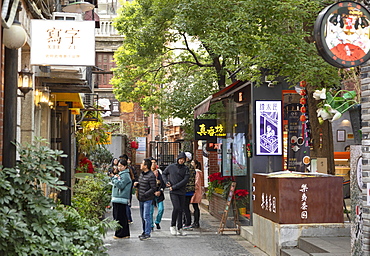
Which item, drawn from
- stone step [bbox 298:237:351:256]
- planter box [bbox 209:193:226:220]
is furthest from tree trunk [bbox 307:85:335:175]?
stone step [bbox 298:237:351:256]

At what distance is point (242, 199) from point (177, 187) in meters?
2.09

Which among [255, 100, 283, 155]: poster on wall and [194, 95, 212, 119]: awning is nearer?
[255, 100, 283, 155]: poster on wall

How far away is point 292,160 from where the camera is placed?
17.4m

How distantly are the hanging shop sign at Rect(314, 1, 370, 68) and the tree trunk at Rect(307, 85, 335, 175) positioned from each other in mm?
7082

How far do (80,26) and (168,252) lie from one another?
199 inches

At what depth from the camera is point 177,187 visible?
14.3m

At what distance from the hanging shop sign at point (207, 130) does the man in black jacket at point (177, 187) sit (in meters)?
7.01

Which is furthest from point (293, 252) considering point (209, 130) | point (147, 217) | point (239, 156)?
point (209, 130)

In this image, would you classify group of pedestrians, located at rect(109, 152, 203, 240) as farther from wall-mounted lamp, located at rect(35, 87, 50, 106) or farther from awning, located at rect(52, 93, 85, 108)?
awning, located at rect(52, 93, 85, 108)

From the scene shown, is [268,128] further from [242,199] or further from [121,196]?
[121,196]

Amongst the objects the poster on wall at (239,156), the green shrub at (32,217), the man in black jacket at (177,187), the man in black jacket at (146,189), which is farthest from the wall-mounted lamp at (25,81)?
the poster on wall at (239,156)

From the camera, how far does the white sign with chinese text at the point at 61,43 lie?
28.3ft

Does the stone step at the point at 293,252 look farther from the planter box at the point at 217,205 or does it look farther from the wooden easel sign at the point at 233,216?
the planter box at the point at 217,205

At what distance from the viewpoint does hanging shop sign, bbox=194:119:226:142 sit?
21578 millimetres
